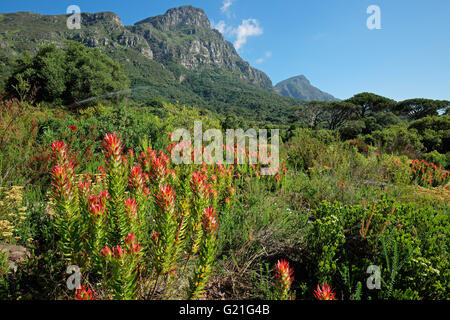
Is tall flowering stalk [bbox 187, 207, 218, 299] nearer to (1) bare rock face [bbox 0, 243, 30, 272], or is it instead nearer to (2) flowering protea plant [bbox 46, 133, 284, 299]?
(2) flowering protea plant [bbox 46, 133, 284, 299]

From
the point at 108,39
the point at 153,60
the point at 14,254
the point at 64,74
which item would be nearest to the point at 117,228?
the point at 14,254

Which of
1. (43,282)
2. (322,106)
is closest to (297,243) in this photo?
(43,282)

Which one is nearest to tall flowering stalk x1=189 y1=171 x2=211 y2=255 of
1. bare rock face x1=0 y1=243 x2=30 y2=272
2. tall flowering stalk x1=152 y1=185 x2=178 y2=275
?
tall flowering stalk x1=152 y1=185 x2=178 y2=275

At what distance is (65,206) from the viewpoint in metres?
1.05

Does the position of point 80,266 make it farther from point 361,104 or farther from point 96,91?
point 361,104

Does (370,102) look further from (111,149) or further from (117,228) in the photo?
(117,228)

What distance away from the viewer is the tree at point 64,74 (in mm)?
18469

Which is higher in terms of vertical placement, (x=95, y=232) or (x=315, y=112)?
(x=315, y=112)

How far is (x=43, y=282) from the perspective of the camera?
4.94 ft

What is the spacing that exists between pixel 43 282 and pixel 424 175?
7.19m

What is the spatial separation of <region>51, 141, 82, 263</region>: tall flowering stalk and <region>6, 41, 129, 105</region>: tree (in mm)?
18843

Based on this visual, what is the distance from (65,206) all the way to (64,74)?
26.1 metres

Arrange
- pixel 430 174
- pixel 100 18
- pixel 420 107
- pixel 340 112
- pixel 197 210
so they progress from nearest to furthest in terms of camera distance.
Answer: pixel 197 210, pixel 430 174, pixel 420 107, pixel 340 112, pixel 100 18

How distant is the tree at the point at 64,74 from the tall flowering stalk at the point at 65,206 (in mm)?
18843
